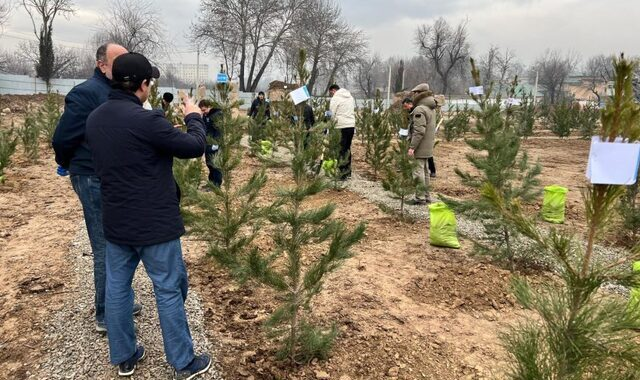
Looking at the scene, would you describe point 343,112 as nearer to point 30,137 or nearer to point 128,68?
point 128,68

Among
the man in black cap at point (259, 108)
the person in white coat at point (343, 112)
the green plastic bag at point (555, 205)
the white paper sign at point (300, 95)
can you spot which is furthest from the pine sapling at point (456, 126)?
the white paper sign at point (300, 95)

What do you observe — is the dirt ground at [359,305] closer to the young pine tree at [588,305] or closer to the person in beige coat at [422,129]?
the young pine tree at [588,305]

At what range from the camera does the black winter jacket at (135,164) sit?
7.14 ft

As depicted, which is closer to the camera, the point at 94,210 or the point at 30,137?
the point at 94,210

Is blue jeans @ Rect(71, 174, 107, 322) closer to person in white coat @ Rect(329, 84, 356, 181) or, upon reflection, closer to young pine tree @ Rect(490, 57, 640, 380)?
young pine tree @ Rect(490, 57, 640, 380)

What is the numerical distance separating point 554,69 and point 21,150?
59.3m

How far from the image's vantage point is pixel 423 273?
4.39 meters

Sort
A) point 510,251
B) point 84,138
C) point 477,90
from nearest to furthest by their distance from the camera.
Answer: point 84,138, point 510,251, point 477,90

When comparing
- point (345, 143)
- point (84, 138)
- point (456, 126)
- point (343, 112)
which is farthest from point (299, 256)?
point (456, 126)

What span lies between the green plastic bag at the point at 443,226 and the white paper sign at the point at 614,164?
11.7ft

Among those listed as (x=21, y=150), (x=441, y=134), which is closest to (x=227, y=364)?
(x=21, y=150)

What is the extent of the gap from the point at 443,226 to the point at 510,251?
80 cm

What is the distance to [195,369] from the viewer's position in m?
2.53

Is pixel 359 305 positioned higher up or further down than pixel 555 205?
further down
